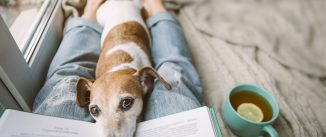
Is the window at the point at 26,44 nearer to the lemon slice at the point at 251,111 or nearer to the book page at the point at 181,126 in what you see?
the book page at the point at 181,126

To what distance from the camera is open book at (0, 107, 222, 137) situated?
744 millimetres

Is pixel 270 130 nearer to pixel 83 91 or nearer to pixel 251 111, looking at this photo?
pixel 251 111

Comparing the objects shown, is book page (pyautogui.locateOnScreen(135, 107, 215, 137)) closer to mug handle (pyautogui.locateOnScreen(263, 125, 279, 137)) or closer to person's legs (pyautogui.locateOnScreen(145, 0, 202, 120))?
person's legs (pyautogui.locateOnScreen(145, 0, 202, 120))

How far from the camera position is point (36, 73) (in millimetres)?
1074

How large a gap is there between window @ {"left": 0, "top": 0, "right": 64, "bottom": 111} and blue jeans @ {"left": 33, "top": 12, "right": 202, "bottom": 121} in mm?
55

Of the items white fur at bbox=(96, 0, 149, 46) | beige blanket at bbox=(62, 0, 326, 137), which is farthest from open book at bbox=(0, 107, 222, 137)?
white fur at bbox=(96, 0, 149, 46)

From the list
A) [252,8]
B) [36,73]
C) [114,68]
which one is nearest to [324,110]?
[252,8]

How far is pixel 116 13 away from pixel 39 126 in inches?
29.8

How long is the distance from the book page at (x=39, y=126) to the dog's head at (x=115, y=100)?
0.17 feet

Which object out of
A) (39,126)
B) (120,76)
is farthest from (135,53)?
(39,126)

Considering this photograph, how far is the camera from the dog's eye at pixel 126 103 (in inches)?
32.9

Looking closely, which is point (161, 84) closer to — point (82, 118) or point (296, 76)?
point (82, 118)

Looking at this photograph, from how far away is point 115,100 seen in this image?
83 centimetres

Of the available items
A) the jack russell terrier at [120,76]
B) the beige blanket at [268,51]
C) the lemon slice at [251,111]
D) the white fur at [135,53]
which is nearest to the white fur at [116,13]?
the jack russell terrier at [120,76]
